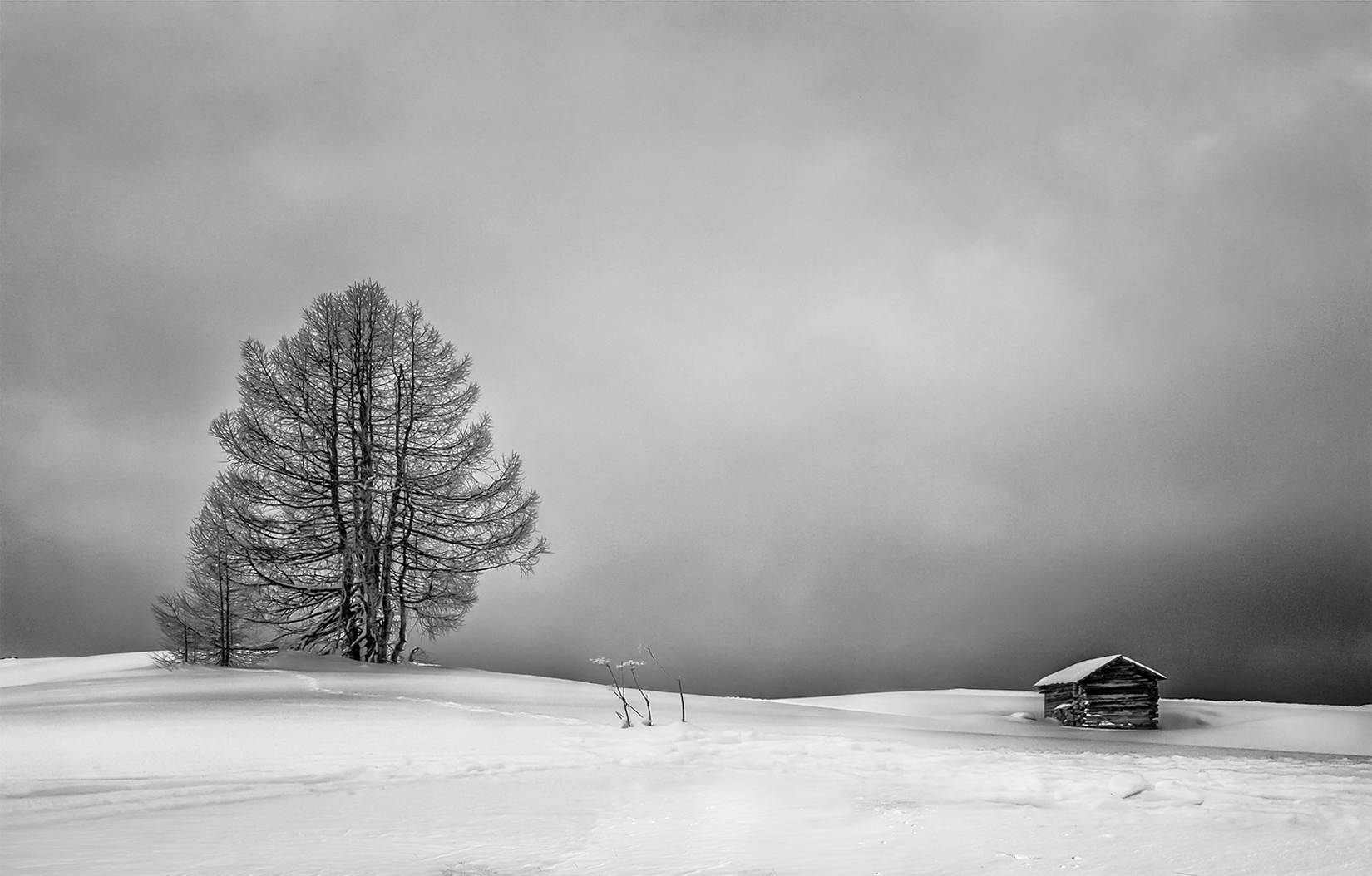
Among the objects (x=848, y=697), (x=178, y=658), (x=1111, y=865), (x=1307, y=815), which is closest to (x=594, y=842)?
(x=1111, y=865)

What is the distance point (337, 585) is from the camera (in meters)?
22.0

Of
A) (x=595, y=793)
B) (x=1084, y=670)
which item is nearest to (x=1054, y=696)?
(x=1084, y=670)

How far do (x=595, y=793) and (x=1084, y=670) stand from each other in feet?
53.0

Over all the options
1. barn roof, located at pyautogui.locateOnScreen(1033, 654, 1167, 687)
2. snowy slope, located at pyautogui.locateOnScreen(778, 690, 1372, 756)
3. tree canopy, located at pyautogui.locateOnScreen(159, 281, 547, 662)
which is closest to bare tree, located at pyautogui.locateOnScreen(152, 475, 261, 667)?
tree canopy, located at pyautogui.locateOnScreen(159, 281, 547, 662)

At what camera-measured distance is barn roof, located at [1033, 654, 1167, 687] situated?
19.8 metres

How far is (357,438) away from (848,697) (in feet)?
54.4

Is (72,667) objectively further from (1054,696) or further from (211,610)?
(1054,696)

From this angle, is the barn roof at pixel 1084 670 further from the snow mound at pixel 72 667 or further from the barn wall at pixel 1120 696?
the snow mound at pixel 72 667

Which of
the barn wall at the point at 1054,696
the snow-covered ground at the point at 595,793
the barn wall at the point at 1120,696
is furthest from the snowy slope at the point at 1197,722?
the snow-covered ground at the point at 595,793

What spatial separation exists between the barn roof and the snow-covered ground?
17.1 ft

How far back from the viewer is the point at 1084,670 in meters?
20.1

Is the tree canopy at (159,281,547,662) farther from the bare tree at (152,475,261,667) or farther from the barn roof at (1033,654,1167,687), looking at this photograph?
the barn roof at (1033,654,1167,687)

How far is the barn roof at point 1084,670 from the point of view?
19844 millimetres

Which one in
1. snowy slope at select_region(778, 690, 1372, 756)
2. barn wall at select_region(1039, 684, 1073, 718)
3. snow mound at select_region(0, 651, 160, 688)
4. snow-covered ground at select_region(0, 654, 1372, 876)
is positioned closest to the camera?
snow-covered ground at select_region(0, 654, 1372, 876)
